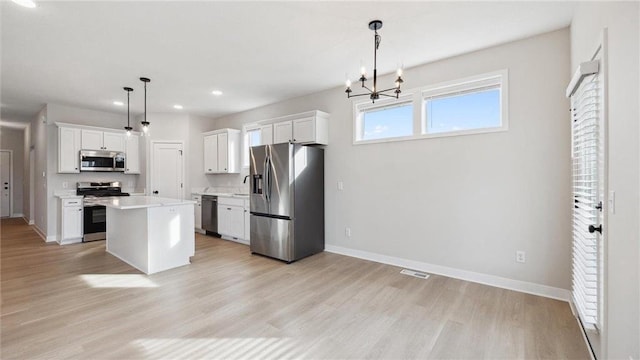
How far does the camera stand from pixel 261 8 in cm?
248

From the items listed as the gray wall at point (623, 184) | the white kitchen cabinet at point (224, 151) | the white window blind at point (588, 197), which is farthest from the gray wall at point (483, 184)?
the white kitchen cabinet at point (224, 151)

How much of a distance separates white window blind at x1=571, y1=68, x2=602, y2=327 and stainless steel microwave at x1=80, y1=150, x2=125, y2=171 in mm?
7589

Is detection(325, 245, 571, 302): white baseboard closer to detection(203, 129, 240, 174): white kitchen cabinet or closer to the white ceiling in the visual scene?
the white ceiling

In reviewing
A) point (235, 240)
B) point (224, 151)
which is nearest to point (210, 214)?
point (235, 240)

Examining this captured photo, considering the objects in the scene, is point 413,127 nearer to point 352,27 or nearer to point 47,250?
point 352,27

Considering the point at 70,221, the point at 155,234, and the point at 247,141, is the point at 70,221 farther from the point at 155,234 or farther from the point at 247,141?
the point at 247,141

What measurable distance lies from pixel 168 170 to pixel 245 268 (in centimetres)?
378

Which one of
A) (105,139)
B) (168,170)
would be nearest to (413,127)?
(168,170)

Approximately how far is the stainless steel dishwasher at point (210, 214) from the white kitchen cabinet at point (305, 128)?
2.15m

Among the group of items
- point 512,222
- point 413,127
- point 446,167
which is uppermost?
point 413,127

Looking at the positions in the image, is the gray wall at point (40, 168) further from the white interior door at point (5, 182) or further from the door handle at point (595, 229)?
the door handle at point (595, 229)

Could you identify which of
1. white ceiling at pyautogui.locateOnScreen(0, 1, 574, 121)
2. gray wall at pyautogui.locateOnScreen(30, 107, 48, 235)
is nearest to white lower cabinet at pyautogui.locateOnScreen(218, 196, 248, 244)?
white ceiling at pyautogui.locateOnScreen(0, 1, 574, 121)

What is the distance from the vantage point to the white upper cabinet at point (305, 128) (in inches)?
177

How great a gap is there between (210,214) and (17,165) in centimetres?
763
